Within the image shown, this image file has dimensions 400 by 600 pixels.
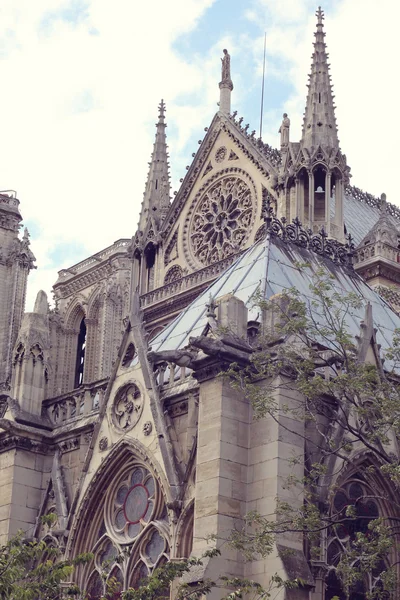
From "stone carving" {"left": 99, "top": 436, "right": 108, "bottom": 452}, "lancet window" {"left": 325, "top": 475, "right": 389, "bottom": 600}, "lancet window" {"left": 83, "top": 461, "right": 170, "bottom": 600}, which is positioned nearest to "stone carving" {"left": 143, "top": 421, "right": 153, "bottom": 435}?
"lancet window" {"left": 83, "top": 461, "right": 170, "bottom": 600}

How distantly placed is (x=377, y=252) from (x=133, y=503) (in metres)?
24.6

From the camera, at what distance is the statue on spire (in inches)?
2259

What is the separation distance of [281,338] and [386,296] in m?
24.3

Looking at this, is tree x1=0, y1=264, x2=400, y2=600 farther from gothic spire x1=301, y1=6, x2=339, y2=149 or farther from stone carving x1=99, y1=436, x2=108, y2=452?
gothic spire x1=301, y1=6, x2=339, y2=149

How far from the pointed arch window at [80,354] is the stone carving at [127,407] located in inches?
1838

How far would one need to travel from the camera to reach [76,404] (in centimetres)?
2898

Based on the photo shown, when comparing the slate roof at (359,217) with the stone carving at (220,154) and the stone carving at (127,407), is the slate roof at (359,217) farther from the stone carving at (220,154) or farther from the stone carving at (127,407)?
the stone carving at (127,407)

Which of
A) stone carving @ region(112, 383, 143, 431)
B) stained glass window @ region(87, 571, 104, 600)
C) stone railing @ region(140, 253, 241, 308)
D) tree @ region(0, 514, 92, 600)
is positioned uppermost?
stone railing @ region(140, 253, 241, 308)

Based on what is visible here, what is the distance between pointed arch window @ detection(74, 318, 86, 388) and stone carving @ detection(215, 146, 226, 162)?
70.7 feet

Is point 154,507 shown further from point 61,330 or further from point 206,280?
point 61,330

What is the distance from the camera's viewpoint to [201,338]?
2403 centimetres

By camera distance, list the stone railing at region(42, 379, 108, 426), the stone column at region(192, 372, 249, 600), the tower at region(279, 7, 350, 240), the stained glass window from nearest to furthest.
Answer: the stone column at region(192, 372, 249, 600) → the stained glass window → the stone railing at region(42, 379, 108, 426) → the tower at region(279, 7, 350, 240)

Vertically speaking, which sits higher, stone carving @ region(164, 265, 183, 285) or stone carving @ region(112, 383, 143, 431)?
stone carving @ region(164, 265, 183, 285)

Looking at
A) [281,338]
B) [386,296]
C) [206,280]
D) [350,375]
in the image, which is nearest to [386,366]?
[281,338]
